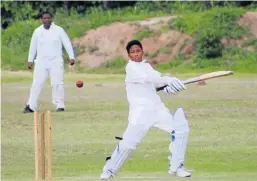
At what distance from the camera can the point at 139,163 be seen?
44.6 feet

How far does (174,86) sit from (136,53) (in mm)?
655

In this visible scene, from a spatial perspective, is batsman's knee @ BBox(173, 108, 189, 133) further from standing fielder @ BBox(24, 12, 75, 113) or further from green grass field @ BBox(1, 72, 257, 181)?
standing fielder @ BBox(24, 12, 75, 113)

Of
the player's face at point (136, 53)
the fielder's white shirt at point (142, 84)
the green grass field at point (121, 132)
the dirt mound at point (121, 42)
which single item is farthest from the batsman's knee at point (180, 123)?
the dirt mound at point (121, 42)

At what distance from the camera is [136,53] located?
458 inches

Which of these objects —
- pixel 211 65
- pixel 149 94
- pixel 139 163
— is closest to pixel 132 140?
pixel 149 94

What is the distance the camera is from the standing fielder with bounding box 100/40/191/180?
11383mm

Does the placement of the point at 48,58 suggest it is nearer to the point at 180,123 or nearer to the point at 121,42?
the point at 180,123

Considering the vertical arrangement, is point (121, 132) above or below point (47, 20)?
below

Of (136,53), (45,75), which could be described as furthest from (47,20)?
(136,53)

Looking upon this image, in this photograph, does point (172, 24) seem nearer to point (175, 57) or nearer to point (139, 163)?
point (175, 57)

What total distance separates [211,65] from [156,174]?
2405cm

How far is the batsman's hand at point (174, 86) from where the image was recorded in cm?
1119

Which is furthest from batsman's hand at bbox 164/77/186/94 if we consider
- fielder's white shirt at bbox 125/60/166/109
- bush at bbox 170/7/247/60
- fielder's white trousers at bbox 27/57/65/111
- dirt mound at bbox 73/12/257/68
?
dirt mound at bbox 73/12/257/68

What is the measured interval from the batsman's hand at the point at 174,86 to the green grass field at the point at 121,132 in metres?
0.91
